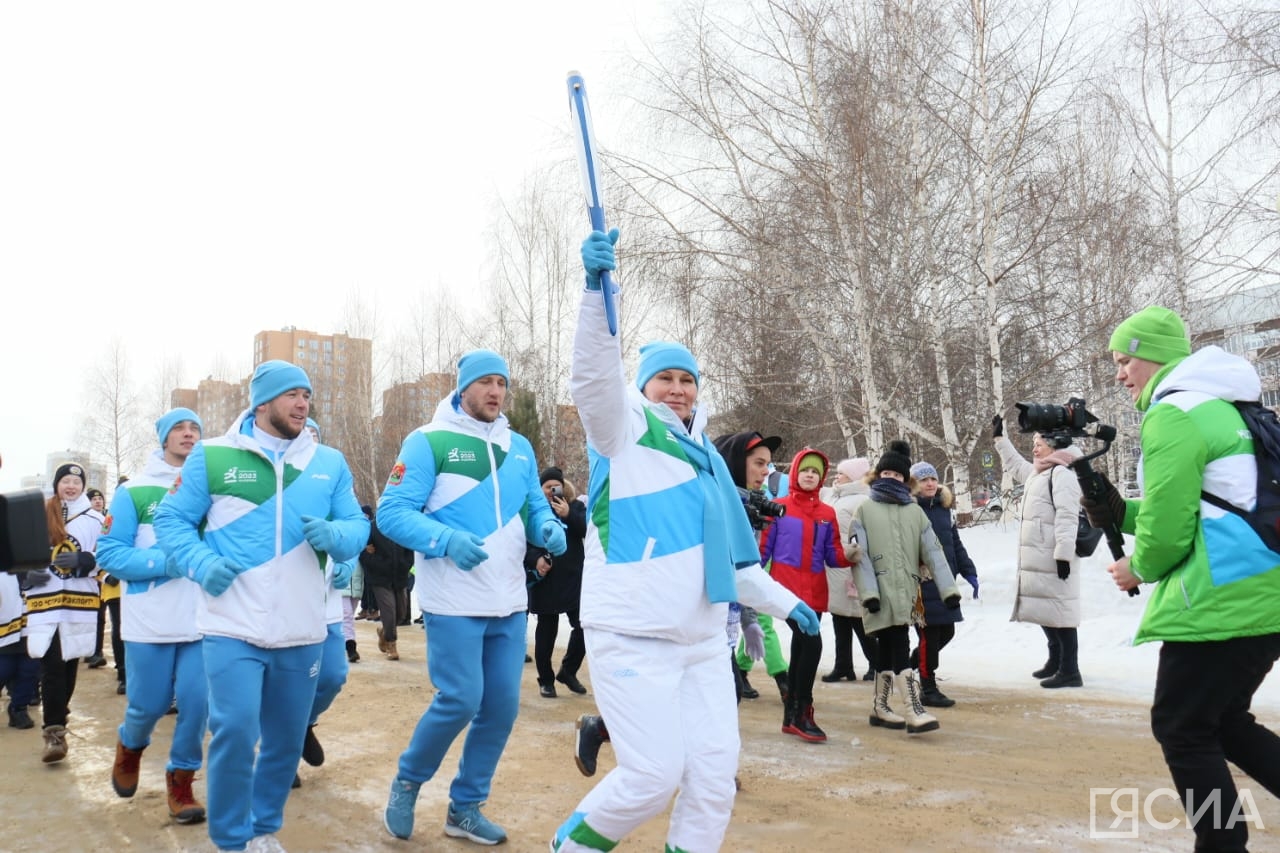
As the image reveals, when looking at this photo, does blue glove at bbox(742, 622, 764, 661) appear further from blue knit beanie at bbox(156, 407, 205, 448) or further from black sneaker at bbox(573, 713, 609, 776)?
blue knit beanie at bbox(156, 407, 205, 448)

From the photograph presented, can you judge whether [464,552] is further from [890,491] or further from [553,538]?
[890,491]

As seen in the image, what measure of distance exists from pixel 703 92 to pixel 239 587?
638 inches

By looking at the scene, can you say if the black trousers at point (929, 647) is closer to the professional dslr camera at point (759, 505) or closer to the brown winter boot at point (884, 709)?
the brown winter boot at point (884, 709)

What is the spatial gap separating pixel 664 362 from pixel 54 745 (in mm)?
5302

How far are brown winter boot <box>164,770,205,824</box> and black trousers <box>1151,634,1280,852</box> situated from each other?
4.46 meters

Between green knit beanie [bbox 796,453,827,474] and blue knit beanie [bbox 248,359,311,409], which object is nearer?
blue knit beanie [bbox 248,359,311,409]

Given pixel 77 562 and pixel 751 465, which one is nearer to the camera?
pixel 751 465

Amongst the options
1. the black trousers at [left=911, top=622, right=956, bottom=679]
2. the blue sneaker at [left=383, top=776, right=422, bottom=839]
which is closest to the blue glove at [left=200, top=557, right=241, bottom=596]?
the blue sneaker at [left=383, top=776, right=422, bottom=839]

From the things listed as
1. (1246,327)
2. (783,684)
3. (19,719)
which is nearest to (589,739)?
(783,684)

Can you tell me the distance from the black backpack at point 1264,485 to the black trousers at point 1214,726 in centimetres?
37

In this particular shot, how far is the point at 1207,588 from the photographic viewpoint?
135 inches

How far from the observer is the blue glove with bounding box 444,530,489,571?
4.38m

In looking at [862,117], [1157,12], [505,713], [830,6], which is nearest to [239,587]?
[505,713]

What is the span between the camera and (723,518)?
11.3ft
